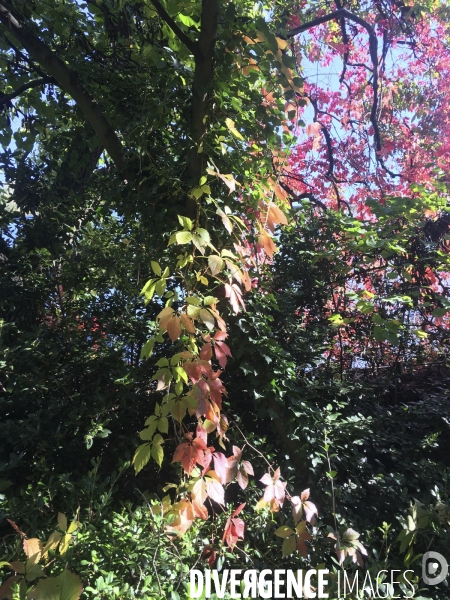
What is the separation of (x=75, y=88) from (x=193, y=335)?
4.61 feet

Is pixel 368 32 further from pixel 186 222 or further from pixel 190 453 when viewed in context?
pixel 190 453

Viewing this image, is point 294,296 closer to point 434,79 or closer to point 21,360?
point 21,360

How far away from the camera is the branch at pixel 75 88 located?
210 cm

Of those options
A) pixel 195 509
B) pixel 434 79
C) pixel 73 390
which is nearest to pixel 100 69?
pixel 73 390

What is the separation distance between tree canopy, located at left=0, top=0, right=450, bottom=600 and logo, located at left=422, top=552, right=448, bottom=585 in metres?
0.05

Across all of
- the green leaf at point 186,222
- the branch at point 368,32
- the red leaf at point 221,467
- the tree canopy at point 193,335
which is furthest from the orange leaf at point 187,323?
the branch at point 368,32

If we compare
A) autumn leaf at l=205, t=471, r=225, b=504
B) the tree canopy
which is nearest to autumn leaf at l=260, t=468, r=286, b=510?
the tree canopy

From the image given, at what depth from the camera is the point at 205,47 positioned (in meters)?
1.71

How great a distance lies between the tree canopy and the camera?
1445 mm

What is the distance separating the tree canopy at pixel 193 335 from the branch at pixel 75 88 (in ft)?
0.04

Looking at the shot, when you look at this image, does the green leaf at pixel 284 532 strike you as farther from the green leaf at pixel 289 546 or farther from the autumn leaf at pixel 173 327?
the autumn leaf at pixel 173 327

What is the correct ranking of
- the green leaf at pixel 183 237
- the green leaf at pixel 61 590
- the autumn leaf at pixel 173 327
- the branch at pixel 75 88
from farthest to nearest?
the branch at pixel 75 88, the green leaf at pixel 183 237, the autumn leaf at pixel 173 327, the green leaf at pixel 61 590

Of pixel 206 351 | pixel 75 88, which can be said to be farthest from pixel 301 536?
pixel 75 88

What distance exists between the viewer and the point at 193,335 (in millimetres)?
1582
